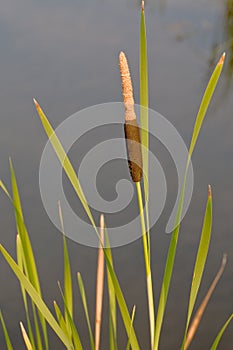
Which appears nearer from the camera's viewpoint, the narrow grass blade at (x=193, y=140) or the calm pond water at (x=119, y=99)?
the narrow grass blade at (x=193, y=140)

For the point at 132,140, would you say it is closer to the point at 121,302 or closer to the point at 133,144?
the point at 133,144

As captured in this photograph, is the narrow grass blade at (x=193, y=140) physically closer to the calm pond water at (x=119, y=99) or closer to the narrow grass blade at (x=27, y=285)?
the narrow grass blade at (x=27, y=285)

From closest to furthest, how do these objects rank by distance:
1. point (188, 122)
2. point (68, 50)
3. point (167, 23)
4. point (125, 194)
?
point (125, 194)
point (188, 122)
point (68, 50)
point (167, 23)

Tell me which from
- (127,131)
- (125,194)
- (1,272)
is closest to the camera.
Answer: (127,131)

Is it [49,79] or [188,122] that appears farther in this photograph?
[49,79]

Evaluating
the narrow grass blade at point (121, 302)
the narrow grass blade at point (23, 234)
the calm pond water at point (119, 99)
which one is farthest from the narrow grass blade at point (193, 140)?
the calm pond water at point (119, 99)

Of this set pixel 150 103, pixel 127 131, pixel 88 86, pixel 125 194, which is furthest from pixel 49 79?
pixel 127 131

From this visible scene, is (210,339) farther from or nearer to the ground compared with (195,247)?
nearer to the ground

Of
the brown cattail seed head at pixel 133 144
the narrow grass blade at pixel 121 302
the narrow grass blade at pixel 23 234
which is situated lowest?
the narrow grass blade at pixel 121 302

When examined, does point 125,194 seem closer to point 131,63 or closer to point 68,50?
point 131,63
